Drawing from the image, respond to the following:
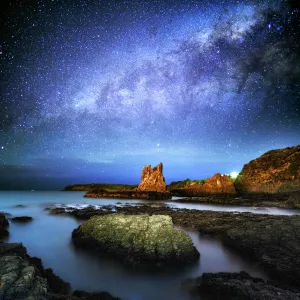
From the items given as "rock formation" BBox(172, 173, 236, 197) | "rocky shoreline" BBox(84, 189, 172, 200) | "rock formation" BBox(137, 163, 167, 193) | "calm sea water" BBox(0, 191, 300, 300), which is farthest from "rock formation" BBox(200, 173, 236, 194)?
"calm sea water" BBox(0, 191, 300, 300)

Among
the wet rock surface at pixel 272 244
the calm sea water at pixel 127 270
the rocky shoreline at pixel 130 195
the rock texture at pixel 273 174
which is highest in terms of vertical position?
the rock texture at pixel 273 174

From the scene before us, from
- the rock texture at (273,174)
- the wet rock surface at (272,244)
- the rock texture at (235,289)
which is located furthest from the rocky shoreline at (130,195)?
the rock texture at (235,289)

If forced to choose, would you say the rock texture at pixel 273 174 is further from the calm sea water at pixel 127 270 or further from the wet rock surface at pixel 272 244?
the calm sea water at pixel 127 270

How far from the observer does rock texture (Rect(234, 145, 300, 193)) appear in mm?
69000

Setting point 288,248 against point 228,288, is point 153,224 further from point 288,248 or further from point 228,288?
point 288,248

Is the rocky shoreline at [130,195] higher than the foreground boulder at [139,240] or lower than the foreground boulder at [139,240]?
lower

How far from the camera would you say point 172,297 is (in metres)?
8.30

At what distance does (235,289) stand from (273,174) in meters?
79.7

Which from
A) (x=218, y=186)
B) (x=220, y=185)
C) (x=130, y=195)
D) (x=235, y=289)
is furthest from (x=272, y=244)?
(x=220, y=185)

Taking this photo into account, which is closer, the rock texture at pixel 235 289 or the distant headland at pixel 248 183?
the rock texture at pixel 235 289

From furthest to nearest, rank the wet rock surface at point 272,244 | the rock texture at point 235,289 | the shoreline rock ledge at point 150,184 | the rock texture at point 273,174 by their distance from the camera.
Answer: the shoreline rock ledge at point 150,184 < the rock texture at point 273,174 < the wet rock surface at point 272,244 < the rock texture at point 235,289

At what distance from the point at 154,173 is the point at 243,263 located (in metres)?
84.6

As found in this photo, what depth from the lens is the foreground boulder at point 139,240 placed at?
445 inches

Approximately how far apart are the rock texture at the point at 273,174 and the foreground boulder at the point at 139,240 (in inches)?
2724
